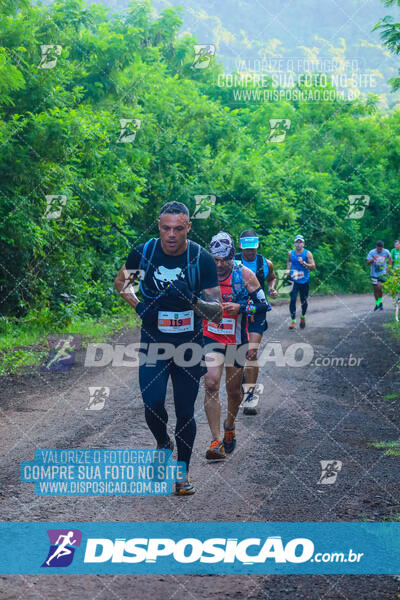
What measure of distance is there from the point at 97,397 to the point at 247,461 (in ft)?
11.5

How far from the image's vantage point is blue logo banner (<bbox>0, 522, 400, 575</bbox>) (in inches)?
177

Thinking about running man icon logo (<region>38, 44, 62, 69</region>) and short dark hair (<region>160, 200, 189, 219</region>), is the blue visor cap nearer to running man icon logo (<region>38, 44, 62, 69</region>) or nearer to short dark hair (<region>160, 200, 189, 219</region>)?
short dark hair (<region>160, 200, 189, 219</region>)

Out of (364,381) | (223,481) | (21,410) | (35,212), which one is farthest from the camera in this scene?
(35,212)

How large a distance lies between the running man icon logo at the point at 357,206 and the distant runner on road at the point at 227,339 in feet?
115

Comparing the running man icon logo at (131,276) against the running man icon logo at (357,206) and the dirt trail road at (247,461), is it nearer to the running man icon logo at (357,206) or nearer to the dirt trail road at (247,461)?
the dirt trail road at (247,461)

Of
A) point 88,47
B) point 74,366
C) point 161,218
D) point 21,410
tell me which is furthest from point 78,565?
point 88,47

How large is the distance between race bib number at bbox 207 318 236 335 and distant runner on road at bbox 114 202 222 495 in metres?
1.31

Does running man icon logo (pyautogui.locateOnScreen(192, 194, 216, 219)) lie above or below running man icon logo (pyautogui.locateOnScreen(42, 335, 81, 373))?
above

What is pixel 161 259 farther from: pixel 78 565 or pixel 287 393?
pixel 287 393

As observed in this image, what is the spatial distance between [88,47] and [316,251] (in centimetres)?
2039

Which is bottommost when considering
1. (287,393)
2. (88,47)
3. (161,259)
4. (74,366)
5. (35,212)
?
(74,366)

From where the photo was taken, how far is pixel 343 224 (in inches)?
1622

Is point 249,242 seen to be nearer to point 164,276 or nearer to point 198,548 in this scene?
point 164,276

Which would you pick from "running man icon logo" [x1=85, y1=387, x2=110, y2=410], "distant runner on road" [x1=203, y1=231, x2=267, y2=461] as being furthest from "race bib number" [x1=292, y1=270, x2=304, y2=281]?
"distant runner on road" [x1=203, y1=231, x2=267, y2=461]
